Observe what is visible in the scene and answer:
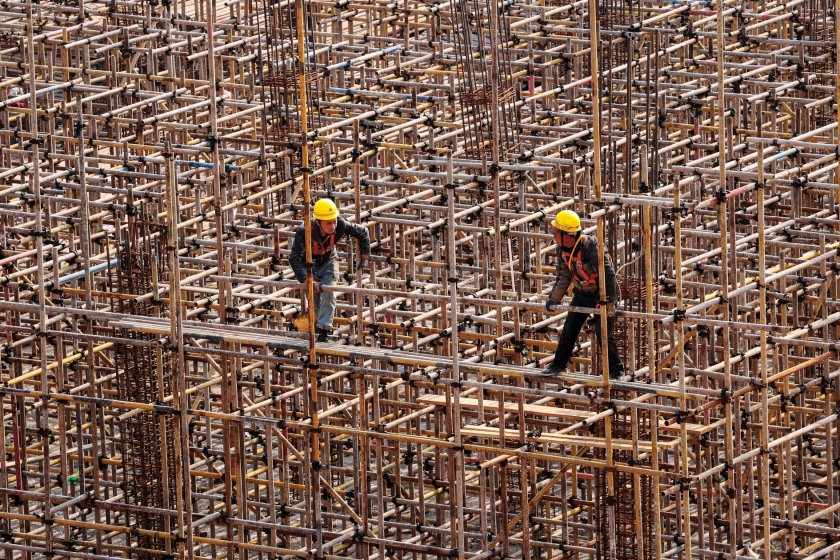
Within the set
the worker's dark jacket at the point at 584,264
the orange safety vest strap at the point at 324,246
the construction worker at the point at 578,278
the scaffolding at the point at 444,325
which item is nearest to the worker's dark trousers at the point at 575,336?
the construction worker at the point at 578,278

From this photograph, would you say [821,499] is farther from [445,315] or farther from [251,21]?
[251,21]

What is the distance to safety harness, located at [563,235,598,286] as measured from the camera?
101ft

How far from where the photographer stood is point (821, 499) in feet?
122

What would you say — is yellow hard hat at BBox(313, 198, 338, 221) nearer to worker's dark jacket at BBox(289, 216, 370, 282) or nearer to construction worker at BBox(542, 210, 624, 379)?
worker's dark jacket at BBox(289, 216, 370, 282)

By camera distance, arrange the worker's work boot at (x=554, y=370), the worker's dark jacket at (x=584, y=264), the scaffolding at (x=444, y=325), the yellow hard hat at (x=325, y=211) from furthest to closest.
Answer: the yellow hard hat at (x=325, y=211) → the scaffolding at (x=444, y=325) → the worker's work boot at (x=554, y=370) → the worker's dark jacket at (x=584, y=264)

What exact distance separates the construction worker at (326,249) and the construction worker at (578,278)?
326 centimetres

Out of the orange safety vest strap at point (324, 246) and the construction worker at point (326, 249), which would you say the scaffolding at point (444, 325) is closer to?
the construction worker at point (326, 249)

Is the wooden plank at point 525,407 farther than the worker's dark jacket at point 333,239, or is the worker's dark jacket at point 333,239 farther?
the worker's dark jacket at point 333,239

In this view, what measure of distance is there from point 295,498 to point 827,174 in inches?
428

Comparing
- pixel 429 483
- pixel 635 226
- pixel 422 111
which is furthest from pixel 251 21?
pixel 429 483

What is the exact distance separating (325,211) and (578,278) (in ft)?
13.6

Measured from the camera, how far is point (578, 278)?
3080 centimetres

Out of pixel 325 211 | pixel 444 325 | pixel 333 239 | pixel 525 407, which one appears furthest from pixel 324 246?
pixel 525 407

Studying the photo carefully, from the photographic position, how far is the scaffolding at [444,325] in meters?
31.7
